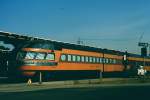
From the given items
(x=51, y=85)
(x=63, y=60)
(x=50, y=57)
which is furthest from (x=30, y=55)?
(x=63, y=60)

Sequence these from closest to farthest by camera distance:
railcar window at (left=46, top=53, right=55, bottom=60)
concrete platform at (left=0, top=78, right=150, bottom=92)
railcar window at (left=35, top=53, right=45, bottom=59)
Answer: concrete platform at (left=0, top=78, right=150, bottom=92) < railcar window at (left=35, top=53, right=45, bottom=59) < railcar window at (left=46, top=53, right=55, bottom=60)

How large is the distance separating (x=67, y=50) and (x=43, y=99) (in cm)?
2221

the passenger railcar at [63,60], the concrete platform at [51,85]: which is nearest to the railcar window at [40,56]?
the passenger railcar at [63,60]

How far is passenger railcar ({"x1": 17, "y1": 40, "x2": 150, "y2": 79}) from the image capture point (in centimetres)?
3762

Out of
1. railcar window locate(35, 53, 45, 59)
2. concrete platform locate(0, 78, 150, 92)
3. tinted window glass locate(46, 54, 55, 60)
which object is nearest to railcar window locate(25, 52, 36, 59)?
railcar window locate(35, 53, 45, 59)

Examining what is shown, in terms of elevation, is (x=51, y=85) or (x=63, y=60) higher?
(x=63, y=60)

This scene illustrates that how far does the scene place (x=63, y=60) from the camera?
134 feet

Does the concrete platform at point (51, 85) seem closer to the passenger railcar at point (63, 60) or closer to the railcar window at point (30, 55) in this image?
the passenger railcar at point (63, 60)

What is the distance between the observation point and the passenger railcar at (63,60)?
37625 millimetres

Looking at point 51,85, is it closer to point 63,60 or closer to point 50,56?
point 50,56

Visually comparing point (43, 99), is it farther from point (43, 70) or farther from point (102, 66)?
point (102, 66)

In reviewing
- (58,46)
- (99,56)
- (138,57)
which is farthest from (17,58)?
(138,57)

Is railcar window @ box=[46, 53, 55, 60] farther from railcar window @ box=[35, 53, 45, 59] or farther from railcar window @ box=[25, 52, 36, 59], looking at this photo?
railcar window @ box=[25, 52, 36, 59]

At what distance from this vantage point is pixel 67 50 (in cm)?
4194
